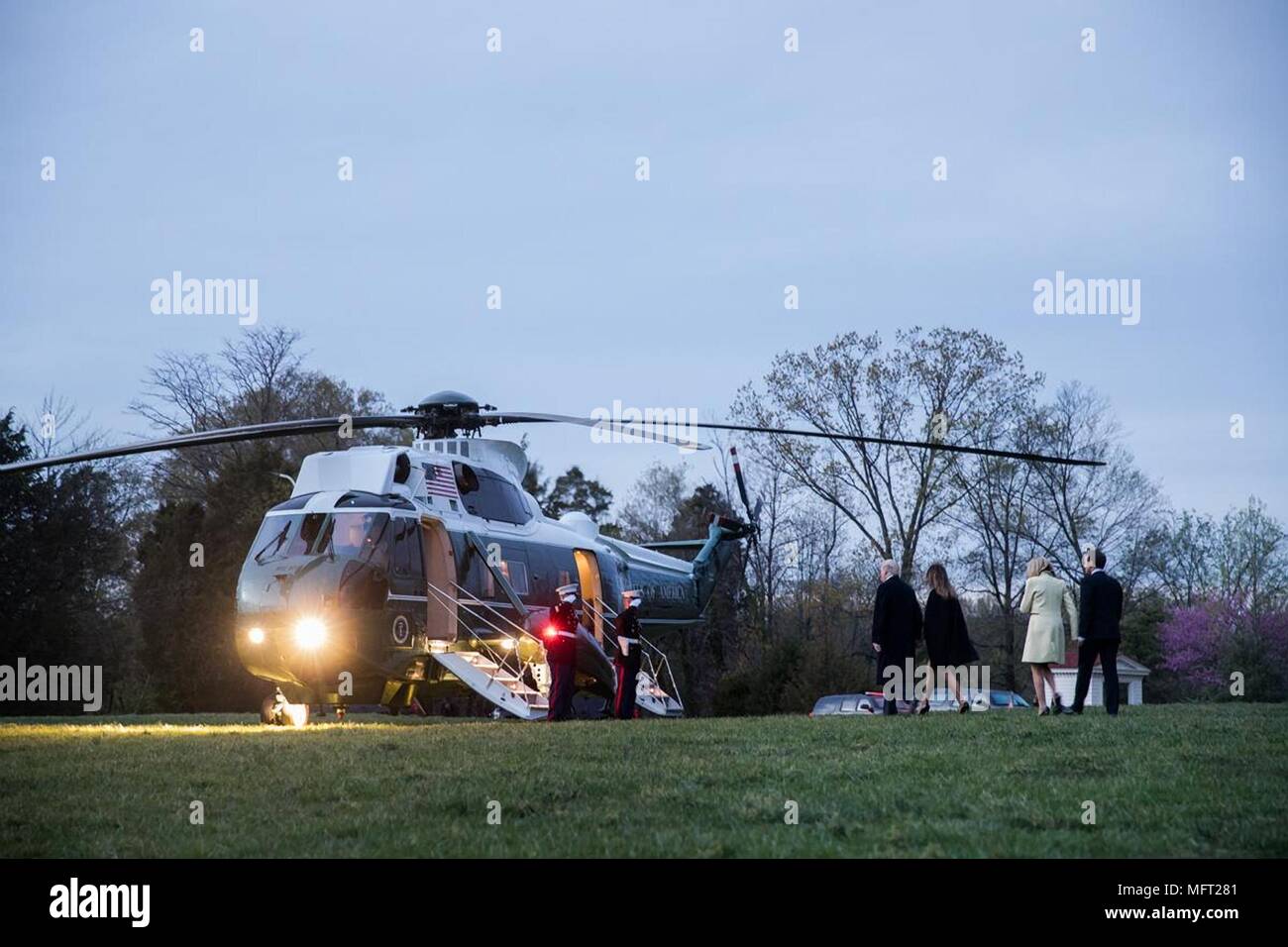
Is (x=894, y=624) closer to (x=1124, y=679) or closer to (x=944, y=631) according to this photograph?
(x=944, y=631)

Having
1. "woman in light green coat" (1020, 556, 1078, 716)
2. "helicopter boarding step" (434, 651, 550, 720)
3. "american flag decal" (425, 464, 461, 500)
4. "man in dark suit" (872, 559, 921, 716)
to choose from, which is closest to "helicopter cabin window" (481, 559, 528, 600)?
"helicopter boarding step" (434, 651, 550, 720)

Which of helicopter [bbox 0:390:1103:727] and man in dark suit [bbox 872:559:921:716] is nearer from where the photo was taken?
man in dark suit [bbox 872:559:921:716]

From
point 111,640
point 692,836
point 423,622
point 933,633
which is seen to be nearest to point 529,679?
point 423,622

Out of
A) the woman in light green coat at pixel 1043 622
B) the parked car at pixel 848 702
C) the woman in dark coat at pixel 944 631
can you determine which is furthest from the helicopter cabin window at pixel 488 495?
the parked car at pixel 848 702

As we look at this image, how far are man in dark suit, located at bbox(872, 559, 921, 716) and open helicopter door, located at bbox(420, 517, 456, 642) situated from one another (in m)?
6.77

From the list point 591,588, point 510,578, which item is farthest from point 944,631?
point 591,588

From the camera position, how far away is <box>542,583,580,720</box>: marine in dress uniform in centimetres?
1966

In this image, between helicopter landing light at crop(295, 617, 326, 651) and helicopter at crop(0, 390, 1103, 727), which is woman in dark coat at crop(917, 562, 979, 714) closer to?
helicopter at crop(0, 390, 1103, 727)

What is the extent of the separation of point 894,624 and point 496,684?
6.25 metres

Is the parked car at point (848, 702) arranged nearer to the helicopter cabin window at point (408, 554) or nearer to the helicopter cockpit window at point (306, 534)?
the helicopter cabin window at point (408, 554)

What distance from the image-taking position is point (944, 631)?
1886cm
